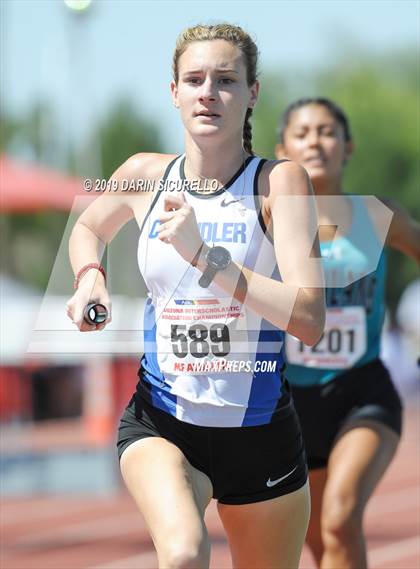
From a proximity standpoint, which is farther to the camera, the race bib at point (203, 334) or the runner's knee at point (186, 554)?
the race bib at point (203, 334)

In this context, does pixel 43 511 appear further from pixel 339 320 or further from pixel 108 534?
pixel 339 320

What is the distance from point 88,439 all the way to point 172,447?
1049 cm

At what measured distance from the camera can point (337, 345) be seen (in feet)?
16.7

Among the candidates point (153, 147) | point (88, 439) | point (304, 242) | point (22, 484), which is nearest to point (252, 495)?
point (304, 242)

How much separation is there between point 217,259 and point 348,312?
2010mm

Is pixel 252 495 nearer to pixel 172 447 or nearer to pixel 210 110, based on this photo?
pixel 172 447

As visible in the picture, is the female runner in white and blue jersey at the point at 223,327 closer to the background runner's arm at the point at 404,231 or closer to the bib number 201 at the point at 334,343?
the bib number 201 at the point at 334,343

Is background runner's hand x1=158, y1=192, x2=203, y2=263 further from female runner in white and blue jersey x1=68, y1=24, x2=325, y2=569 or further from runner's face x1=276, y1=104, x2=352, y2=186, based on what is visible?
runner's face x1=276, y1=104, x2=352, y2=186

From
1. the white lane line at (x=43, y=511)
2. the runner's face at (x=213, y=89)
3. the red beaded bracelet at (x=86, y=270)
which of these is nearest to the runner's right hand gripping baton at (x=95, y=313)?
the red beaded bracelet at (x=86, y=270)

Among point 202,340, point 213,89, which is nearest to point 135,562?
point 202,340

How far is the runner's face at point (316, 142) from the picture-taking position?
16.8 feet

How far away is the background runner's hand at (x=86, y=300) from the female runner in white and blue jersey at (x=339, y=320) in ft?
5.68

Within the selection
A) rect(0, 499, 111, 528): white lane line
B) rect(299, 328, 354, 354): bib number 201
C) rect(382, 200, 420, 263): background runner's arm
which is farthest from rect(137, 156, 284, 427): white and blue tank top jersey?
rect(0, 499, 111, 528): white lane line

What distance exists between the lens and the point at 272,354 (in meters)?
3.57
